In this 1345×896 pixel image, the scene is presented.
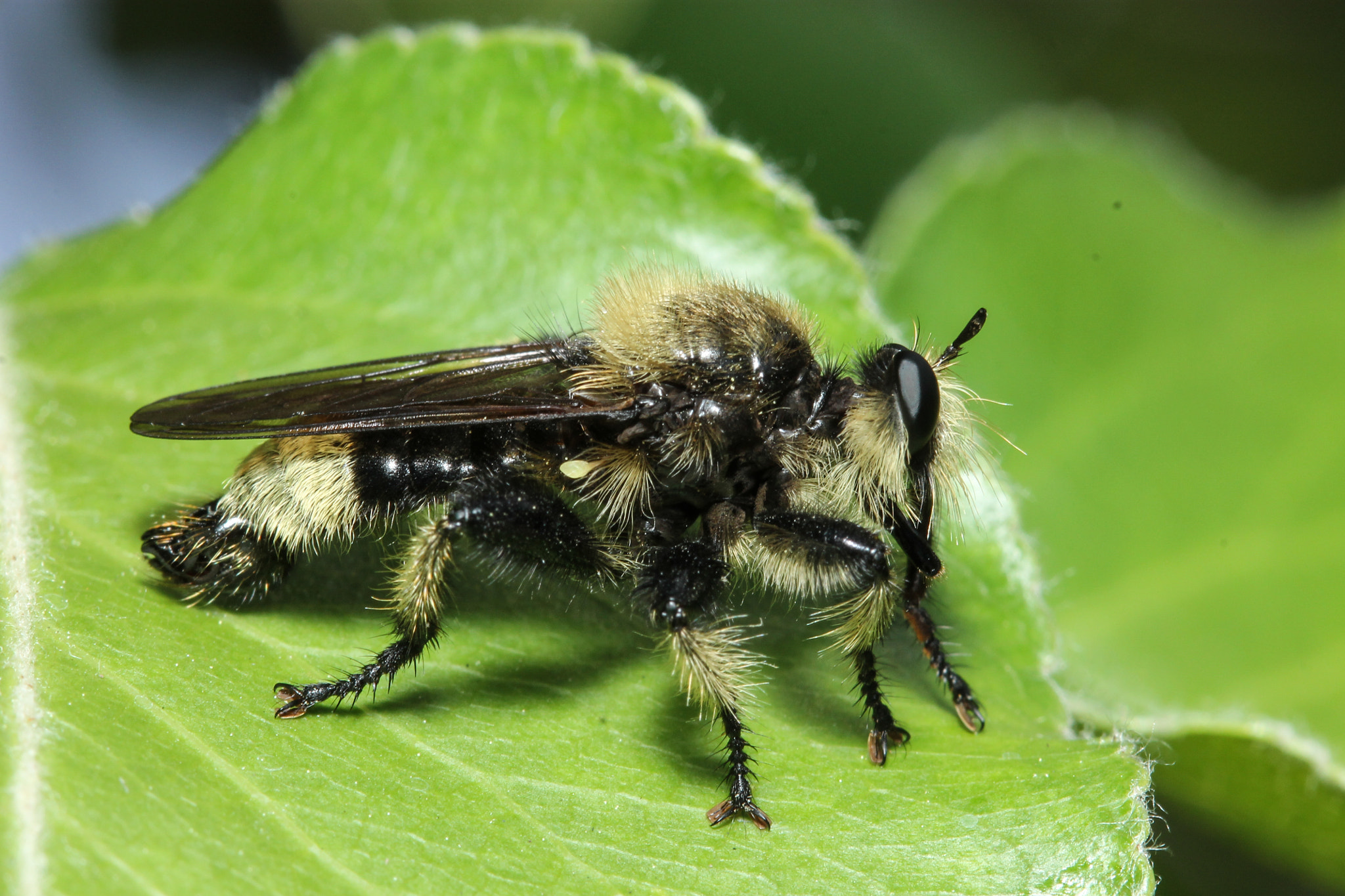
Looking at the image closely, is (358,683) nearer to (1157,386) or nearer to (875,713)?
(875,713)

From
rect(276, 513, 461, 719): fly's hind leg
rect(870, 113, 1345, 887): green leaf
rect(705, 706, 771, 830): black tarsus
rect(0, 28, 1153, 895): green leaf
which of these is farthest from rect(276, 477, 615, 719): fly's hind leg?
rect(870, 113, 1345, 887): green leaf

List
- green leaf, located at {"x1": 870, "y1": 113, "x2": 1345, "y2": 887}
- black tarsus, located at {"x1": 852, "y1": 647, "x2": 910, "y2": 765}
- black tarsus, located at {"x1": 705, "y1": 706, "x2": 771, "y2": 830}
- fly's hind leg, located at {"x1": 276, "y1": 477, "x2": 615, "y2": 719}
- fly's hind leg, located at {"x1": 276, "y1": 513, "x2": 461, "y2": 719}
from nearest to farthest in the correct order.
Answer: black tarsus, located at {"x1": 705, "y1": 706, "x2": 771, "y2": 830} < fly's hind leg, located at {"x1": 276, "y1": 513, "x2": 461, "y2": 719} < black tarsus, located at {"x1": 852, "y1": 647, "x2": 910, "y2": 765} < fly's hind leg, located at {"x1": 276, "y1": 477, "x2": 615, "y2": 719} < green leaf, located at {"x1": 870, "y1": 113, "x2": 1345, "y2": 887}

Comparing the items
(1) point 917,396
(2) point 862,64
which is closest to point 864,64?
(2) point 862,64

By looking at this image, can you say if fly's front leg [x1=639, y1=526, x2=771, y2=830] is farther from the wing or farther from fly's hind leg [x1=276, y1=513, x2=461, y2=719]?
fly's hind leg [x1=276, y1=513, x2=461, y2=719]

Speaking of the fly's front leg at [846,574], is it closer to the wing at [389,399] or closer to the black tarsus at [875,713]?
the black tarsus at [875,713]

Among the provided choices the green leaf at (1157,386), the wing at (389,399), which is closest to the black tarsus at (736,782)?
the wing at (389,399)
